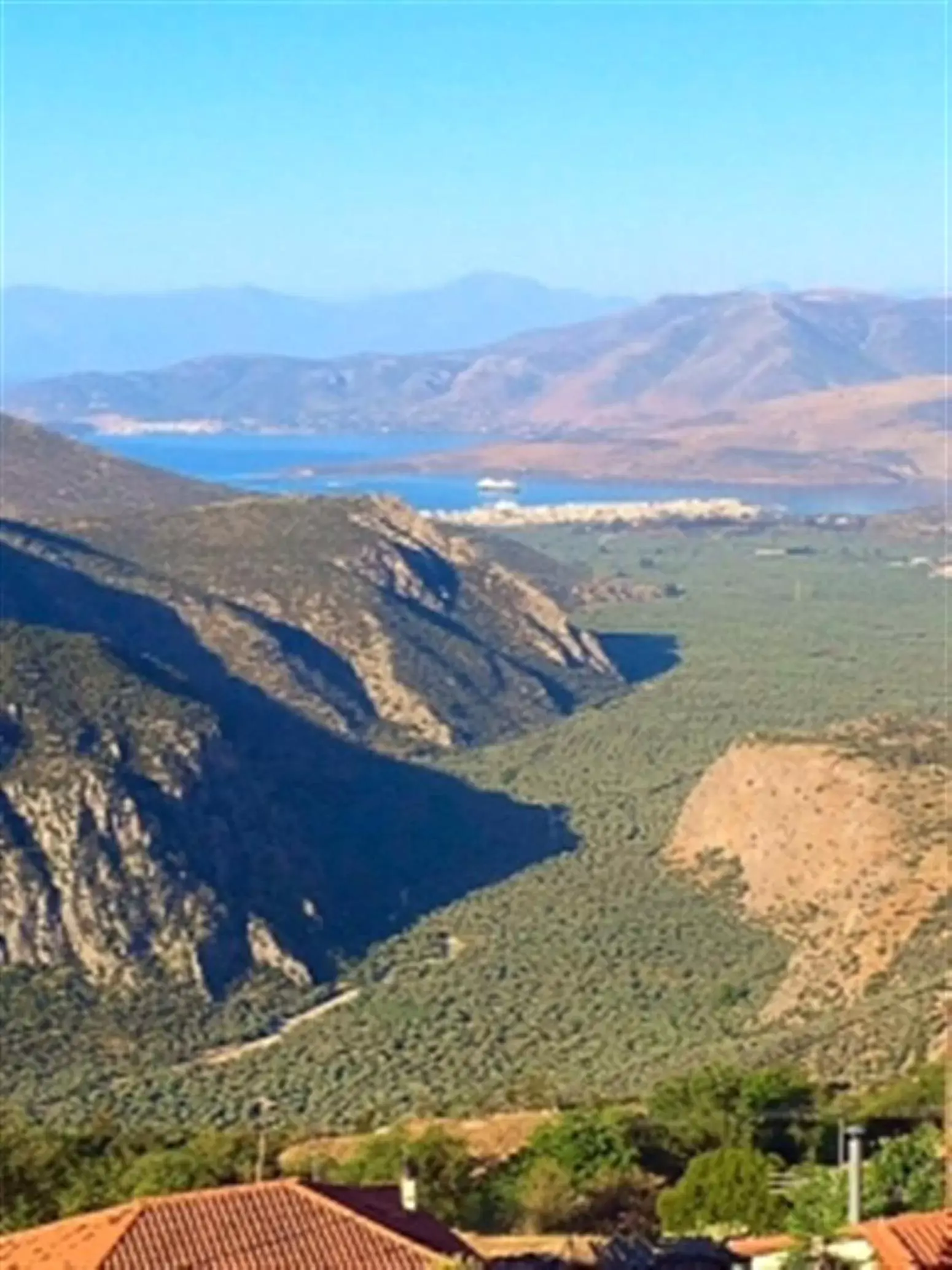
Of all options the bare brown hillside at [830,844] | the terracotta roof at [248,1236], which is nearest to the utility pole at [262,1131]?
the terracotta roof at [248,1236]

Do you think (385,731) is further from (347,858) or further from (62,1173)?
(62,1173)

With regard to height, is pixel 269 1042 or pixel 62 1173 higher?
pixel 62 1173

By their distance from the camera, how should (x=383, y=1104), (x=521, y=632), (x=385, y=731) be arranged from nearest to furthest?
(x=383, y=1104), (x=385, y=731), (x=521, y=632)

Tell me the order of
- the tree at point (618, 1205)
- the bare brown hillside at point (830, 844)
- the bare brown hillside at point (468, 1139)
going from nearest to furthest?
the tree at point (618, 1205) → the bare brown hillside at point (468, 1139) → the bare brown hillside at point (830, 844)

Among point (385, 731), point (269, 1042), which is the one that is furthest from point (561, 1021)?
point (385, 731)

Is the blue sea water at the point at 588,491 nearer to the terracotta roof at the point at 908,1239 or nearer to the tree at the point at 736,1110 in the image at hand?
the tree at the point at 736,1110

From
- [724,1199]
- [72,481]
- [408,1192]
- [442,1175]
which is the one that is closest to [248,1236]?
[408,1192]

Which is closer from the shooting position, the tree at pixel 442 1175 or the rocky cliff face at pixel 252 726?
the tree at pixel 442 1175
